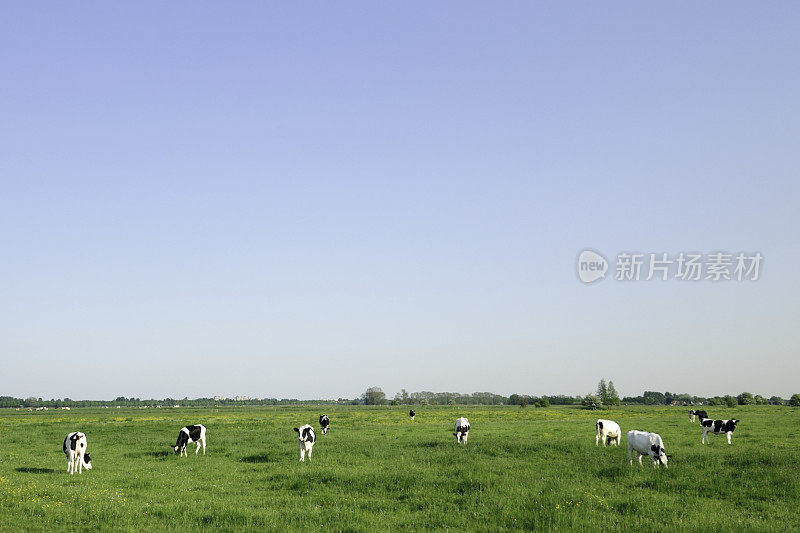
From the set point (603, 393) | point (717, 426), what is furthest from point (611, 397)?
point (717, 426)

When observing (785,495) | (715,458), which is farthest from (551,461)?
(785,495)

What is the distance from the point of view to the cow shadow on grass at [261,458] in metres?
29.1

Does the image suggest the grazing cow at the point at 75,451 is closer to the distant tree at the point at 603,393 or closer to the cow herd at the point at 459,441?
the cow herd at the point at 459,441

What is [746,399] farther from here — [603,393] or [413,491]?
[413,491]

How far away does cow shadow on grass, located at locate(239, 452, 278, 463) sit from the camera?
1148 inches

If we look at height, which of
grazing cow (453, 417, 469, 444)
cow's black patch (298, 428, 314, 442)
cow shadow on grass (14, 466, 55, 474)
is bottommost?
cow shadow on grass (14, 466, 55, 474)

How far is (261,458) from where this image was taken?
97.4 ft

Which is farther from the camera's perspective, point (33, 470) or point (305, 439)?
point (305, 439)

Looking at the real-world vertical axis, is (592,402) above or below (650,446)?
below

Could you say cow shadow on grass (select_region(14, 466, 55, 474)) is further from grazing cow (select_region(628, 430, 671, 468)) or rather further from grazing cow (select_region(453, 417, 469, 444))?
grazing cow (select_region(628, 430, 671, 468))

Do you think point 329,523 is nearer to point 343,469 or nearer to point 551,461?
point 343,469

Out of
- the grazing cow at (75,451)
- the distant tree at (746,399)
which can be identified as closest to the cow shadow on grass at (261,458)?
the grazing cow at (75,451)

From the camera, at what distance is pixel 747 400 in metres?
152

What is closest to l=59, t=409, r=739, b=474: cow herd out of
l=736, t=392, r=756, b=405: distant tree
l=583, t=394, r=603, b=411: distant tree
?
l=583, t=394, r=603, b=411: distant tree
